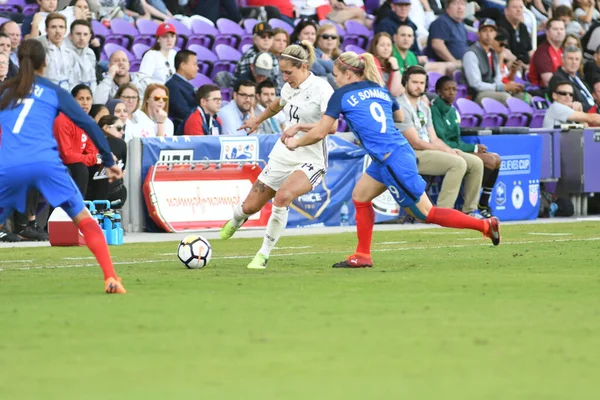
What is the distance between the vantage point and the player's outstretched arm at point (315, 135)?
1162 centimetres

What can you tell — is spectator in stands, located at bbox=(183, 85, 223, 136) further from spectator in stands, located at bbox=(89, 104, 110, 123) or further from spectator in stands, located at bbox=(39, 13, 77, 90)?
spectator in stands, located at bbox=(39, 13, 77, 90)

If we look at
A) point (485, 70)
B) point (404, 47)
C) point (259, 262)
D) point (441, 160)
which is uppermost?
point (404, 47)

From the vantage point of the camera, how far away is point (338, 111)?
1172 cm

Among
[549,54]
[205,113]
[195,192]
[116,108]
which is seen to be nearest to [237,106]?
[205,113]

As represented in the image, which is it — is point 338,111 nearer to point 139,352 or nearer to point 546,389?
point 139,352

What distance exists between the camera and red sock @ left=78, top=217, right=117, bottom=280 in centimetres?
953

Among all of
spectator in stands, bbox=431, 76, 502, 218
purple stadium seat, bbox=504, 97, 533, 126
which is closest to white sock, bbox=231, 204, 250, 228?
spectator in stands, bbox=431, 76, 502, 218

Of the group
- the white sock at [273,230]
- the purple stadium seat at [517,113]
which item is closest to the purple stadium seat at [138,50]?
the purple stadium seat at [517,113]

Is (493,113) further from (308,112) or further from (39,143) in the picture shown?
(39,143)

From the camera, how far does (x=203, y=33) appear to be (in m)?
21.5

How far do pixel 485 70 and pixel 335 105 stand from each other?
11.7 meters

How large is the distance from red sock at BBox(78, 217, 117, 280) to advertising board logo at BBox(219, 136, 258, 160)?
8320 mm

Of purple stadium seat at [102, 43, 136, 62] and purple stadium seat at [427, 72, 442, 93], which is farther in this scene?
purple stadium seat at [427, 72, 442, 93]

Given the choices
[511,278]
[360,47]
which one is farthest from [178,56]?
[511,278]
